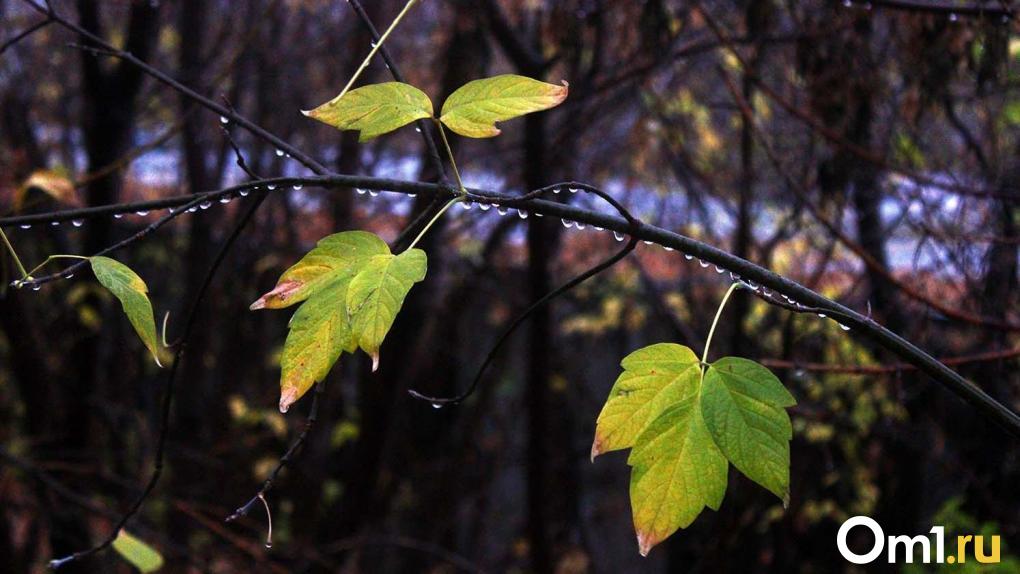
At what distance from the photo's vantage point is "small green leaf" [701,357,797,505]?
94cm

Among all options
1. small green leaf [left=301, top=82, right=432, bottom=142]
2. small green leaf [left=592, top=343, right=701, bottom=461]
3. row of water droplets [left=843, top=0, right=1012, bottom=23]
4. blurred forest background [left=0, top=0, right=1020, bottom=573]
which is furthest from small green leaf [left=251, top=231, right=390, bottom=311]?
row of water droplets [left=843, top=0, right=1012, bottom=23]

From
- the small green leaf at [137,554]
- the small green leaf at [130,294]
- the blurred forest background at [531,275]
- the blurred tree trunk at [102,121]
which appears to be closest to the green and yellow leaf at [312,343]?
the small green leaf at [130,294]

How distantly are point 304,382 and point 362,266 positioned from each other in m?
0.13

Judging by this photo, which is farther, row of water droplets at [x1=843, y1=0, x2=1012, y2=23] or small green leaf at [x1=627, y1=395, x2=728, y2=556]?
row of water droplets at [x1=843, y1=0, x2=1012, y2=23]

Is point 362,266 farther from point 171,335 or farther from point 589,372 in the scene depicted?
point 589,372

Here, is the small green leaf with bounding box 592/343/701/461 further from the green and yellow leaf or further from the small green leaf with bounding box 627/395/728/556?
the green and yellow leaf

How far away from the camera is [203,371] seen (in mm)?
5902

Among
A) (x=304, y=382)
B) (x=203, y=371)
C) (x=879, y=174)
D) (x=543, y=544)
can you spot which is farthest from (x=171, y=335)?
(x=304, y=382)

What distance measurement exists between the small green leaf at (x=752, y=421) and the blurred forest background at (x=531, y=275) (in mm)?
1156

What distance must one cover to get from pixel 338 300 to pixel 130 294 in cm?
23

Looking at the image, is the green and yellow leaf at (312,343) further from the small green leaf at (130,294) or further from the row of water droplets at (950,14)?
the row of water droplets at (950,14)

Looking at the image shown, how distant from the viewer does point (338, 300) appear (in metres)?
1.03

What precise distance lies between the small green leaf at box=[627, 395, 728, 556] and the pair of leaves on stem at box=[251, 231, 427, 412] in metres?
0.28

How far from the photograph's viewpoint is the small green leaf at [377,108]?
1.07 meters
